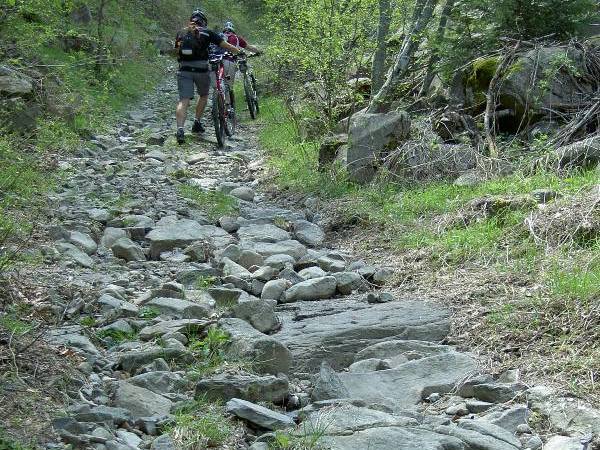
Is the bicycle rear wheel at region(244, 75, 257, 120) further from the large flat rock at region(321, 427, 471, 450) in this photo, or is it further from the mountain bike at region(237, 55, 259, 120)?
the large flat rock at region(321, 427, 471, 450)

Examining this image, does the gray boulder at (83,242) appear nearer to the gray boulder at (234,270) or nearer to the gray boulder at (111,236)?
the gray boulder at (111,236)

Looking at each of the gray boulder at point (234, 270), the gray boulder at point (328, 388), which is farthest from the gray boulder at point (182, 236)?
the gray boulder at point (328, 388)

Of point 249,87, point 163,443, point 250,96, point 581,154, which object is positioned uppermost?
point 581,154

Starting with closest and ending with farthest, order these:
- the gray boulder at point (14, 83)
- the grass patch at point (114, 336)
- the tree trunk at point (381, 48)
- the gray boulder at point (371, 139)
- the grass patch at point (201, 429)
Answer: the grass patch at point (201, 429) → the grass patch at point (114, 336) → the gray boulder at point (371, 139) → the gray boulder at point (14, 83) → the tree trunk at point (381, 48)

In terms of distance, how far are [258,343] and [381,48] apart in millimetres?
7205

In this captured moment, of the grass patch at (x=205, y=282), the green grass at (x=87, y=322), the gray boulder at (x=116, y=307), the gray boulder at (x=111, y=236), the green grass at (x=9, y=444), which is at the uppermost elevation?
the green grass at (x=9, y=444)

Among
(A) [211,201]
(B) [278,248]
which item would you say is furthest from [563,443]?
(A) [211,201]

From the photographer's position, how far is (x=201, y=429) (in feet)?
12.8

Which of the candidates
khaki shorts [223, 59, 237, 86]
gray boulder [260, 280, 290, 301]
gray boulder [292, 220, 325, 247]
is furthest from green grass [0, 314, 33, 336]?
khaki shorts [223, 59, 237, 86]

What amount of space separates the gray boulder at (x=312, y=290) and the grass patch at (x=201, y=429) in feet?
7.92

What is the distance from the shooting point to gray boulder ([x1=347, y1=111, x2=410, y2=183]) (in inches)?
371

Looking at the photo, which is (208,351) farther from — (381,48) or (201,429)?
(381,48)

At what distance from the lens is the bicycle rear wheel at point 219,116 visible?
43.0 ft

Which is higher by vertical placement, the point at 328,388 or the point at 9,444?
the point at 9,444
